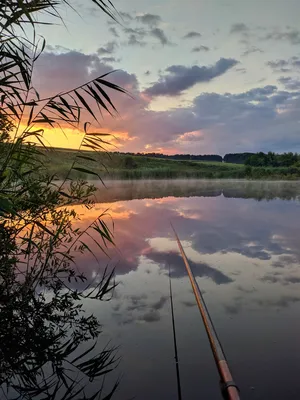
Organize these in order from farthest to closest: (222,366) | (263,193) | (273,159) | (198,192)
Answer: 1. (273,159)
2. (198,192)
3. (263,193)
4. (222,366)

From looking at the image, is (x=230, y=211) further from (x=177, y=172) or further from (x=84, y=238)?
(x=177, y=172)

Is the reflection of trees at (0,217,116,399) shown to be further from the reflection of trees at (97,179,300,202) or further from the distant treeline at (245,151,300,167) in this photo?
the distant treeline at (245,151,300,167)

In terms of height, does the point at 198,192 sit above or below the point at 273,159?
below

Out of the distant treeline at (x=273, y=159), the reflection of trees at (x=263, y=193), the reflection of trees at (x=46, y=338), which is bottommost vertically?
the reflection of trees at (x=46, y=338)

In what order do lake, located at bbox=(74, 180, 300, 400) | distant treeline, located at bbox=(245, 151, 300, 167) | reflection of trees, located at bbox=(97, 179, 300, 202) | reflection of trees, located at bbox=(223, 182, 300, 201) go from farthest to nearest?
distant treeline, located at bbox=(245, 151, 300, 167) → reflection of trees, located at bbox=(97, 179, 300, 202) → reflection of trees, located at bbox=(223, 182, 300, 201) → lake, located at bbox=(74, 180, 300, 400)

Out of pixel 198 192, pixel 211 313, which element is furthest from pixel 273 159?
pixel 211 313

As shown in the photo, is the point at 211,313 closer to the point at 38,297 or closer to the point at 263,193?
the point at 38,297

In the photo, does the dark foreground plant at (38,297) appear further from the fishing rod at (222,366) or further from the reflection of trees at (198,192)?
the reflection of trees at (198,192)

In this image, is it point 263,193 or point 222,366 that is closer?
point 222,366

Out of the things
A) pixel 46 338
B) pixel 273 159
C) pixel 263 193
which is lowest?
pixel 46 338

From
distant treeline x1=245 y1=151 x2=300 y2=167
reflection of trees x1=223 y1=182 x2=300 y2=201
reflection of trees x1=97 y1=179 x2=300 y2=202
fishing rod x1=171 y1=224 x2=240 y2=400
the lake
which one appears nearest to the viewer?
fishing rod x1=171 y1=224 x2=240 y2=400

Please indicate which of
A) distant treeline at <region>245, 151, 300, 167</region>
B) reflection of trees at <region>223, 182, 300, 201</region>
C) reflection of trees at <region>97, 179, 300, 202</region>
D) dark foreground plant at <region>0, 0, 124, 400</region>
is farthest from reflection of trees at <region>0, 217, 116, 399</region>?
distant treeline at <region>245, 151, 300, 167</region>

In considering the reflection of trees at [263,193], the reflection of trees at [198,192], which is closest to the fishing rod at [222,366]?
the reflection of trees at [198,192]

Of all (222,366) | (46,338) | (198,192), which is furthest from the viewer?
(198,192)
